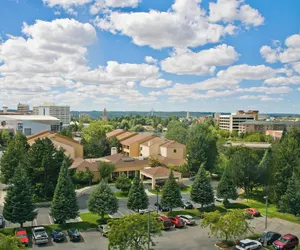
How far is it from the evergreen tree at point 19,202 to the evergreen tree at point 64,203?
221 cm

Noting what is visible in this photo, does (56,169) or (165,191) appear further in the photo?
(56,169)

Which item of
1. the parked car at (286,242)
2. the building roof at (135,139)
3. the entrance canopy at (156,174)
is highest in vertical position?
the building roof at (135,139)

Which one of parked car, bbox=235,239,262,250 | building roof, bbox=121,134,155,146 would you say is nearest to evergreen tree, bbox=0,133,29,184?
building roof, bbox=121,134,155,146

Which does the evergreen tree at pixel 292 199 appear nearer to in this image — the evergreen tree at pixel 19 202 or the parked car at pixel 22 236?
the evergreen tree at pixel 19 202

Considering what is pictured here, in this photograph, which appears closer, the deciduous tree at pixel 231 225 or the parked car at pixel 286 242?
the deciduous tree at pixel 231 225

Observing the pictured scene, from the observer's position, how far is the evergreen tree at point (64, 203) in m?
32.2

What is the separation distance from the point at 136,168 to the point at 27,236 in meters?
30.3

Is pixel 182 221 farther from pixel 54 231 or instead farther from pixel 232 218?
pixel 54 231

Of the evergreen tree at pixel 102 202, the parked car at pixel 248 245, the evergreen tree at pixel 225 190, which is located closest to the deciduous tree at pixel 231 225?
the parked car at pixel 248 245

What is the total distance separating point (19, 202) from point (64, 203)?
429 centimetres

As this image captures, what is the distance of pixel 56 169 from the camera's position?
42000mm

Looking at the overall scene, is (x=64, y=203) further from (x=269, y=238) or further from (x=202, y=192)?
(x=269, y=238)

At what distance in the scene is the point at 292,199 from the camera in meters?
35.7

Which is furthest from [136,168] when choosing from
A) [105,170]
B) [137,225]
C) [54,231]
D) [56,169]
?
[137,225]
